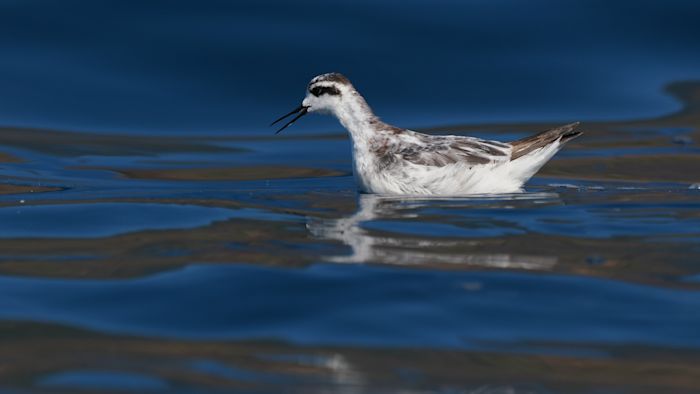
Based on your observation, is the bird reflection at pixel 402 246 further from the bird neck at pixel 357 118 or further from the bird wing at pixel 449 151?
the bird neck at pixel 357 118

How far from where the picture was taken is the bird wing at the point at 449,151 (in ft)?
32.4

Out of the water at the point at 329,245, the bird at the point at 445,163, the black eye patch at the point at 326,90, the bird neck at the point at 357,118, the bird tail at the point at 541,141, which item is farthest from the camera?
the black eye patch at the point at 326,90

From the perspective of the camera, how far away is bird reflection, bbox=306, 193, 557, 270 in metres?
6.73

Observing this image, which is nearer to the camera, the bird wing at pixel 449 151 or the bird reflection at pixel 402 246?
the bird reflection at pixel 402 246

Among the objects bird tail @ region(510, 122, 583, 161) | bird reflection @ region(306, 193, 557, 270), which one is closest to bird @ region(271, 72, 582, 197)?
bird tail @ region(510, 122, 583, 161)

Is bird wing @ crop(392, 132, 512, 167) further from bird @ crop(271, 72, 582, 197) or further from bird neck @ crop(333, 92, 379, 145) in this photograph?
bird neck @ crop(333, 92, 379, 145)

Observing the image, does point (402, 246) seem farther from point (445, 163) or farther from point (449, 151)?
point (449, 151)

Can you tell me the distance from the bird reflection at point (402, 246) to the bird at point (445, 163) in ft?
3.16

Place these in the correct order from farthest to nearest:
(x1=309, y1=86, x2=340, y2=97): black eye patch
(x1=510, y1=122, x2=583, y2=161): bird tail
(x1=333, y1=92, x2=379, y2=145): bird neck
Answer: (x1=309, y1=86, x2=340, y2=97): black eye patch
(x1=333, y1=92, x2=379, y2=145): bird neck
(x1=510, y1=122, x2=583, y2=161): bird tail

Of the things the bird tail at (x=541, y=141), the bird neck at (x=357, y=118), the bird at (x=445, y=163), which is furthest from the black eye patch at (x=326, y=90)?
the bird tail at (x=541, y=141)

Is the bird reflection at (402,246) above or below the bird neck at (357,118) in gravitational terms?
below

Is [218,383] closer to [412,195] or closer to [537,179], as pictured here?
[412,195]

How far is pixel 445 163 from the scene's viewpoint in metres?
9.84

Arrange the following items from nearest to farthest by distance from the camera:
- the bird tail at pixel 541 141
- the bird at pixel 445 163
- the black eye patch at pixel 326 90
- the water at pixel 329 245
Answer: the water at pixel 329 245 → the bird at pixel 445 163 → the bird tail at pixel 541 141 → the black eye patch at pixel 326 90
